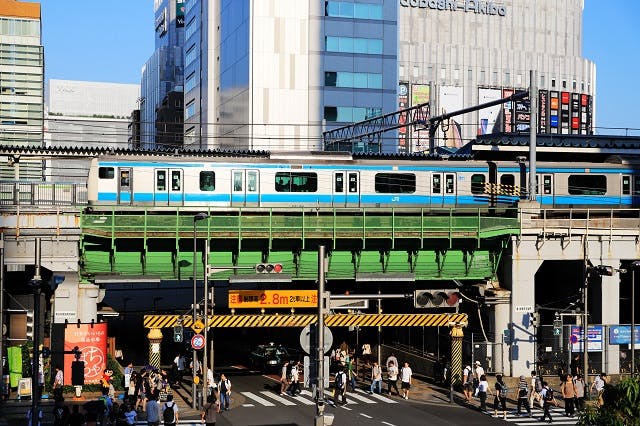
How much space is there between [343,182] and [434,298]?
14502mm

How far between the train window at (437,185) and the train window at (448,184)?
317mm

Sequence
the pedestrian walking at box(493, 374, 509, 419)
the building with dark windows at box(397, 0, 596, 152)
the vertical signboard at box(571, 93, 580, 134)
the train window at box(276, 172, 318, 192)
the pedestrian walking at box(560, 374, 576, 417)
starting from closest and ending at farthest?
the pedestrian walking at box(493, 374, 509, 419) → the pedestrian walking at box(560, 374, 576, 417) → the train window at box(276, 172, 318, 192) → the building with dark windows at box(397, 0, 596, 152) → the vertical signboard at box(571, 93, 580, 134)

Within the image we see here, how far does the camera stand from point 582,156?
65.3 m

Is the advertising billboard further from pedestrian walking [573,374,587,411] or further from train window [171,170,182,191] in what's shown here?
train window [171,170,182,191]

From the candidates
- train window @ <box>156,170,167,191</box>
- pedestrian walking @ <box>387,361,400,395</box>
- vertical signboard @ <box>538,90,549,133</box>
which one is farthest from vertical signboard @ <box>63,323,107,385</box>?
vertical signboard @ <box>538,90,549,133</box>

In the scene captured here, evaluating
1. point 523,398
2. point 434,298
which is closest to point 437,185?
point 434,298

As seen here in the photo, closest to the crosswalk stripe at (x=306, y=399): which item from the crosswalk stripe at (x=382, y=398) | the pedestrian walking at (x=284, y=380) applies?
the pedestrian walking at (x=284, y=380)

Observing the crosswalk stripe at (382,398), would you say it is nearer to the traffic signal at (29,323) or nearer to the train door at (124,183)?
the train door at (124,183)

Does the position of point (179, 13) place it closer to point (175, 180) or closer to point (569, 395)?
point (175, 180)

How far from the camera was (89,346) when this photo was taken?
1679 inches

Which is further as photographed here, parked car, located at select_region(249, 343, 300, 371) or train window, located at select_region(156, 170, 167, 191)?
parked car, located at select_region(249, 343, 300, 371)

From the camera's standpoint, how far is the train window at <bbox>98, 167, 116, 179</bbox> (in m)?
50.5

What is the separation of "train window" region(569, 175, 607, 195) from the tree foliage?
36302 mm

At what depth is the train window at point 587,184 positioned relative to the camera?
5775 cm
